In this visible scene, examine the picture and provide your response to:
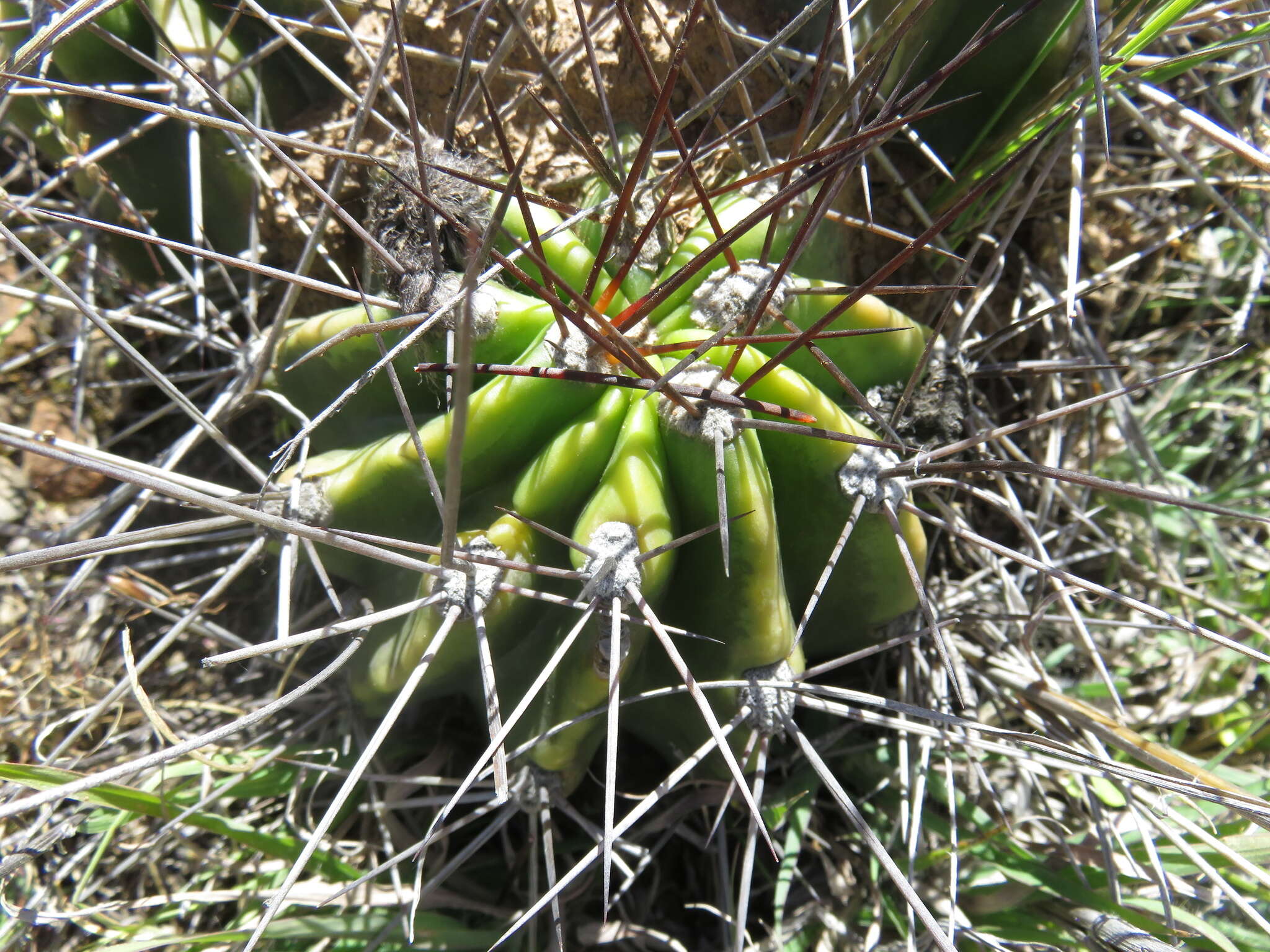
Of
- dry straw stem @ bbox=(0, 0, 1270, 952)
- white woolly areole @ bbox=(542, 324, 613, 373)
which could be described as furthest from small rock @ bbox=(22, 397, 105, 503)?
white woolly areole @ bbox=(542, 324, 613, 373)

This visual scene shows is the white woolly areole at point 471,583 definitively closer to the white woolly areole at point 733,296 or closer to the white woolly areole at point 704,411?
the white woolly areole at point 704,411

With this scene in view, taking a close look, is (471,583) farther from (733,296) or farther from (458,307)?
(733,296)

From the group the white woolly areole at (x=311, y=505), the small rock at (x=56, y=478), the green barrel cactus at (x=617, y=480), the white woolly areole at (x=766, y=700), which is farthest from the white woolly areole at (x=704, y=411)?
the small rock at (x=56, y=478)

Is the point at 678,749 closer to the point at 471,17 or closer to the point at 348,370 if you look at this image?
the point at 348,370

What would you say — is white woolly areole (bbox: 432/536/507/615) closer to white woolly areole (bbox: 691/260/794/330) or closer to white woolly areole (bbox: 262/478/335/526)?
white woolly areole (bbox: 262/478/335/526)

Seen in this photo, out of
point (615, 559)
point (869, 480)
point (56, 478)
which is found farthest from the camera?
point (56, 478)

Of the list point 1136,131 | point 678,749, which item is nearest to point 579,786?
point 678,749

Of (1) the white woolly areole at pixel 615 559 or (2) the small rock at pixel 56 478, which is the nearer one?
(1) the white woolly areole at pixel 615 559

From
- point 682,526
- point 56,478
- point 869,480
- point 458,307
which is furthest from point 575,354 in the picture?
point 56,478
